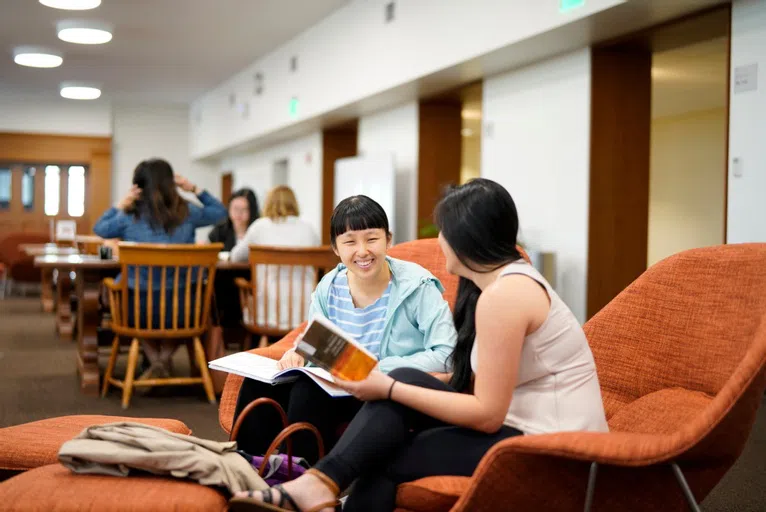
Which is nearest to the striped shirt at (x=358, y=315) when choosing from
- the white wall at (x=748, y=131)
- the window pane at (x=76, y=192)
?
the white wall at (x=748, y=131)

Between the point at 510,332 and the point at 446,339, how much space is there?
26.5 inches

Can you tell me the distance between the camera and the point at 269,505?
175 cm

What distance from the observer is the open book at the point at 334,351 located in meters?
1.78

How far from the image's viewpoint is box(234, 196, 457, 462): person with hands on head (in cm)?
227

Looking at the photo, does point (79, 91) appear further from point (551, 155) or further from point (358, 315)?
point (358, 315)

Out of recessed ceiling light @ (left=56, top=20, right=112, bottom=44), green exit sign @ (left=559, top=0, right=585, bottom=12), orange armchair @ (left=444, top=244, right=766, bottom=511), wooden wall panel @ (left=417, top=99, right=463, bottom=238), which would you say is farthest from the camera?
recessed ceiling light @ (left=56, top=20, right=112, bottom=44)

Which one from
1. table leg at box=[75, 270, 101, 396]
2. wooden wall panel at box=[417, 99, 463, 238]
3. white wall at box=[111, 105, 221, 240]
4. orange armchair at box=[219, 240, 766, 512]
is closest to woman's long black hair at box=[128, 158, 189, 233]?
table leg at box=[75, 270, 101, 396]

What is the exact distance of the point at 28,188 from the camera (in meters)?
15.2

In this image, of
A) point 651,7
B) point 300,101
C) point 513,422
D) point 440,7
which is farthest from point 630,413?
point 300,101

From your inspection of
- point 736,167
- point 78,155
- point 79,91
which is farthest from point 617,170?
point 78,155

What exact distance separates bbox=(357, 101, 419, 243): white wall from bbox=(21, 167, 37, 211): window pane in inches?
338

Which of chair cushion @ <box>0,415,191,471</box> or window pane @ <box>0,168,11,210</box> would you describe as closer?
chair cushion @ <box>0,415,191,471</box>

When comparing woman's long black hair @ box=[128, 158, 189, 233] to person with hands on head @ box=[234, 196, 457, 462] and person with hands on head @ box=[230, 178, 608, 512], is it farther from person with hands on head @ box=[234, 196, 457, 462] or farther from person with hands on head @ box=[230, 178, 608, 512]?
person with hands on head @ box=[230, 178, 608, 512]

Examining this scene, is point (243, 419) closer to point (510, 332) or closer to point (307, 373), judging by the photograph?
point (307, 373)
